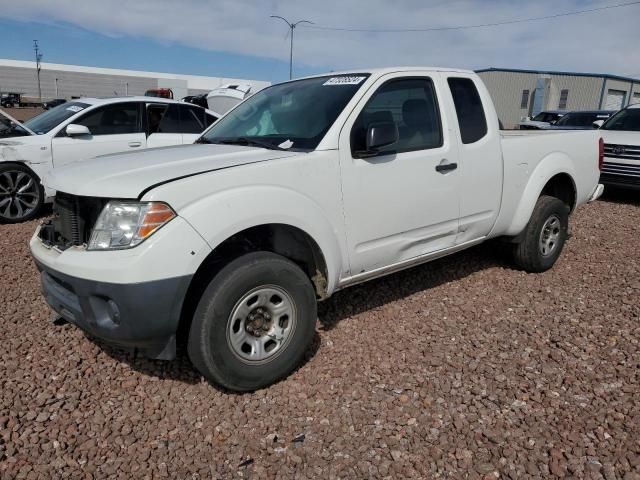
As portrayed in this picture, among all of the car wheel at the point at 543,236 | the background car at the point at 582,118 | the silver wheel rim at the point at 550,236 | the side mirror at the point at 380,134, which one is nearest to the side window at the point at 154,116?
the side mirror at the point at 380,134

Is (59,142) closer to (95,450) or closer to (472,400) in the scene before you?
(95,450)

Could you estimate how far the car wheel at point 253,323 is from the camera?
267 centimetres

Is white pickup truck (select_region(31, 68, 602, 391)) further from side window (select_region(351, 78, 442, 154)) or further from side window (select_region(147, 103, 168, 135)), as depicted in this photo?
side window (select_region(147, 103, 168, 135))

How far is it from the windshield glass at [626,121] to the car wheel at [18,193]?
398 inches

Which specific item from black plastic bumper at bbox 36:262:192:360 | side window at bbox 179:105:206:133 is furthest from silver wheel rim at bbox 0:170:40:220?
black plastic bumper at bbox 36:262:192:360

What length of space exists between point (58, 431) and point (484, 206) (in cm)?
335

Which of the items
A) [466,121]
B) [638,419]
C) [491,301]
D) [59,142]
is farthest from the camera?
[59,142]

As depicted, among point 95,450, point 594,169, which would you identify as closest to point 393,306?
point 95,450

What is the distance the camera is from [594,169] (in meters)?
5.32

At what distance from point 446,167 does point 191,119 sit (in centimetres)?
544

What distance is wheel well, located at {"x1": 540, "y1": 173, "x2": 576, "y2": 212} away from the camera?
5.06m

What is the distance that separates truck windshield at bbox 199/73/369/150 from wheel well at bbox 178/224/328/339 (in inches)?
22.6

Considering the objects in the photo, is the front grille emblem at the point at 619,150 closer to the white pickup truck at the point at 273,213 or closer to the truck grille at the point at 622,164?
the truck grille at the point at 622,164

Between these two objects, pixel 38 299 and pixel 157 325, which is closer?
pixel 157 325
